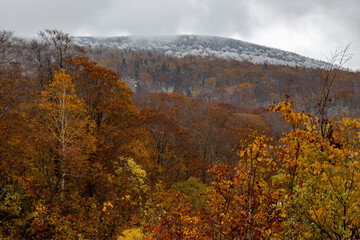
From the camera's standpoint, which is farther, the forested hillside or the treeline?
the treeline

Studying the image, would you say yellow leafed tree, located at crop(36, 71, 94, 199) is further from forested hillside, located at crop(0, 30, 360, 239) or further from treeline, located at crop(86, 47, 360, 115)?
treeline, located at crop(86, 47, 360, 115)

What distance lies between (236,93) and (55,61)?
9027 centimetres

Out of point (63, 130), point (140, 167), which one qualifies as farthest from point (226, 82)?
point (63, 130)

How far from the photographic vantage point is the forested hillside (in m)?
5.11

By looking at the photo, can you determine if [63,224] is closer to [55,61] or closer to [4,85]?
[4,85]

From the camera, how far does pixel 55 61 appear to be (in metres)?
20.9

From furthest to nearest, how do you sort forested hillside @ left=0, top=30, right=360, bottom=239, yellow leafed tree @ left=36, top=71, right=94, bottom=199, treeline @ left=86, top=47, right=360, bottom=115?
treeline @ left=86, top=47, right=360, bottom=115 → yellow leafed tree @ left=36, top=71, right=94, bottom=199 → forested hillside @ left=0, top=30, right=360, bottom=239

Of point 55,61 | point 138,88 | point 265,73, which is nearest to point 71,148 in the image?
point 55,61

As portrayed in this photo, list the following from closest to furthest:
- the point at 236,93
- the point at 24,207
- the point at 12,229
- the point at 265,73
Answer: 1. the point at 12,229
2. the point at 24,207
3. the point at 236,93
4. the point at 265,73

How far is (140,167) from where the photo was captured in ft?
64.1

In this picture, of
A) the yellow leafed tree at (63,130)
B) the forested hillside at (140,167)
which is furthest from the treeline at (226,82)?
the yellow leafed tree at (63,130)

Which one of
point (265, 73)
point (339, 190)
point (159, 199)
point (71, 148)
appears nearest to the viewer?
point (339, 190)

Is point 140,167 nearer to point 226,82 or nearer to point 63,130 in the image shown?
point 63,130

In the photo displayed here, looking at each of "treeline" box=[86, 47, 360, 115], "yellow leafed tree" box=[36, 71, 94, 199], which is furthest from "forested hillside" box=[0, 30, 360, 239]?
"treeline" box=[86, 47, 360, 115]
